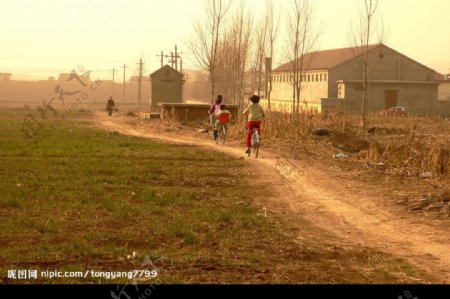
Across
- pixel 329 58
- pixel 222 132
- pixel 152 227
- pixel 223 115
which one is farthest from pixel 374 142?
pixel 329 58

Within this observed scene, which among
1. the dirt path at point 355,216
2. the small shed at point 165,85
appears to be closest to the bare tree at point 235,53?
the small shed at point 165,85

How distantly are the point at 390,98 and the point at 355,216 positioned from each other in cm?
5311

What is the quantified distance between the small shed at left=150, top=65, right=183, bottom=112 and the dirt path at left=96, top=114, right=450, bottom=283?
44518 mm

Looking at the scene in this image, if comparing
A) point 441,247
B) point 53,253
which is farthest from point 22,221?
point 441,247

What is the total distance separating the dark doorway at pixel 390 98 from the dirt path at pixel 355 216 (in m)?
47.3

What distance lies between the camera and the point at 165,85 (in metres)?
58.2

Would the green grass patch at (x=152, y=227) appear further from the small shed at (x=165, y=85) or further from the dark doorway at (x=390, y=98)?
the dark doorway at (x=390, y=98)

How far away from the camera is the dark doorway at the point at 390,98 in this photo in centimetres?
5934

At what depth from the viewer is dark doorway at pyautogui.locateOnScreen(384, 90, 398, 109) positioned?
5934cm
